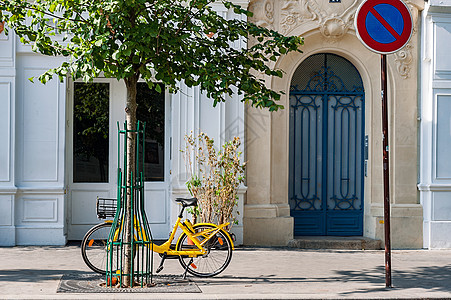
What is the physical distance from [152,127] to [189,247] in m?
3.57

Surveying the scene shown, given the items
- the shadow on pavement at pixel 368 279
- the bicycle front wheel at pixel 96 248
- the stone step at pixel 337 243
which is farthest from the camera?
the stone step at pixel 337 243

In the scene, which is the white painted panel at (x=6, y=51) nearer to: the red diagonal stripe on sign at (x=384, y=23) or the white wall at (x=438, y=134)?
the red diagonal stripe on sign at (x=384, y=23)

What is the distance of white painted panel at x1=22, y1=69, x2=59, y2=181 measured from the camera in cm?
1120

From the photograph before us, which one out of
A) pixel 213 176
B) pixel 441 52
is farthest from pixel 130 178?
pixel 441 52

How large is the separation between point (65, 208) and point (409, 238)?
223 inches

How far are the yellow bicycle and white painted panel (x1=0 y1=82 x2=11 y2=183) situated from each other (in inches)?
115

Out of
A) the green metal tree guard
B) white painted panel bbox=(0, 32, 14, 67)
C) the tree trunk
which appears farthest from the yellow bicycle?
white painted panel bbox=(0, 32, 14, 67)

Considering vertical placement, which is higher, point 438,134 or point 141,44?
point 141,44

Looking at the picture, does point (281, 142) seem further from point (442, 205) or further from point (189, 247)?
point (189, 247)

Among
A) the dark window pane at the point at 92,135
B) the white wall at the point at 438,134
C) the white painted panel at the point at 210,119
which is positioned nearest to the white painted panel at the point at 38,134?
the dark window pane at the point at 92,135

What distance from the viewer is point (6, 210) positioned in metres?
11.0

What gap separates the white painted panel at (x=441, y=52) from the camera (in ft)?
38.5

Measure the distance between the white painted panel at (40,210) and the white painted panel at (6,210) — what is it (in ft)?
0.69

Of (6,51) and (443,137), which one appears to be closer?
(6,51)
